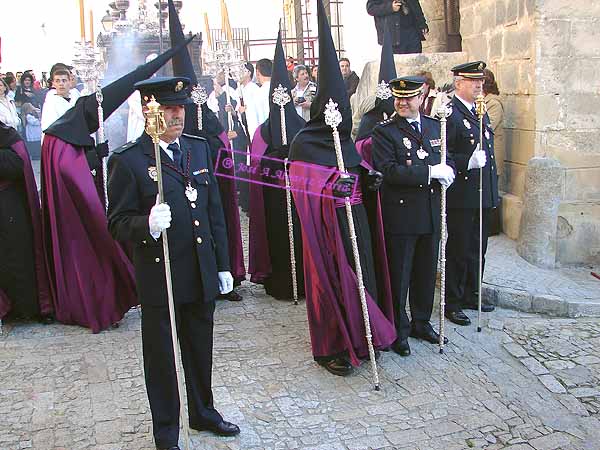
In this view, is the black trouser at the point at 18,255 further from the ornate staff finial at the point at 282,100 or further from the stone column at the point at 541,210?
the stone column at the point at 541,210

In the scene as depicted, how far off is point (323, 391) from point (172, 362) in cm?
123

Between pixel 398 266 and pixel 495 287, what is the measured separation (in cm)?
148

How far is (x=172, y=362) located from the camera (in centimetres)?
395

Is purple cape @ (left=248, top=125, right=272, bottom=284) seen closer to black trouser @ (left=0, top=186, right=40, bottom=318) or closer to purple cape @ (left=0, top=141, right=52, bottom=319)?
purple cape @ (left=0, top=141, right=52, bottom=319)

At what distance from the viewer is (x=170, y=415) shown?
3.98 m

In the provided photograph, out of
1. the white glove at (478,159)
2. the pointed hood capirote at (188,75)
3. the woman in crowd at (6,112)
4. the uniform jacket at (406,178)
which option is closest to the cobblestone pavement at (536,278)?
the white glove at (478,159)

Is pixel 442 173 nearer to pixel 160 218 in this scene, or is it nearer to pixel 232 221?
pixel 160 218

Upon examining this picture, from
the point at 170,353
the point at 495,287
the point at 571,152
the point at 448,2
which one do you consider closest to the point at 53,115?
the point at 170,353

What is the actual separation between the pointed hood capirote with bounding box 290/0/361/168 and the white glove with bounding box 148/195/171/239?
1.71m

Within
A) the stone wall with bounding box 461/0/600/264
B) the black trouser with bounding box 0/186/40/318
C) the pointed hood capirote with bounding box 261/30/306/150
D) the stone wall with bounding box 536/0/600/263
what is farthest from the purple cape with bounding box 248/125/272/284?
the stone wall with bounding box 536/0/600/263

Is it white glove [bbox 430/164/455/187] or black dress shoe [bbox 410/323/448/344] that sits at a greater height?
white glove [bbox 430/164/455/187]

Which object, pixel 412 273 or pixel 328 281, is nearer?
pixel 328 281

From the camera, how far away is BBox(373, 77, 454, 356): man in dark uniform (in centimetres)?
514

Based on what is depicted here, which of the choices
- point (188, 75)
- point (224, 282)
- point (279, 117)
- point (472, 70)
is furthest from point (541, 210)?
point (224, 282)
